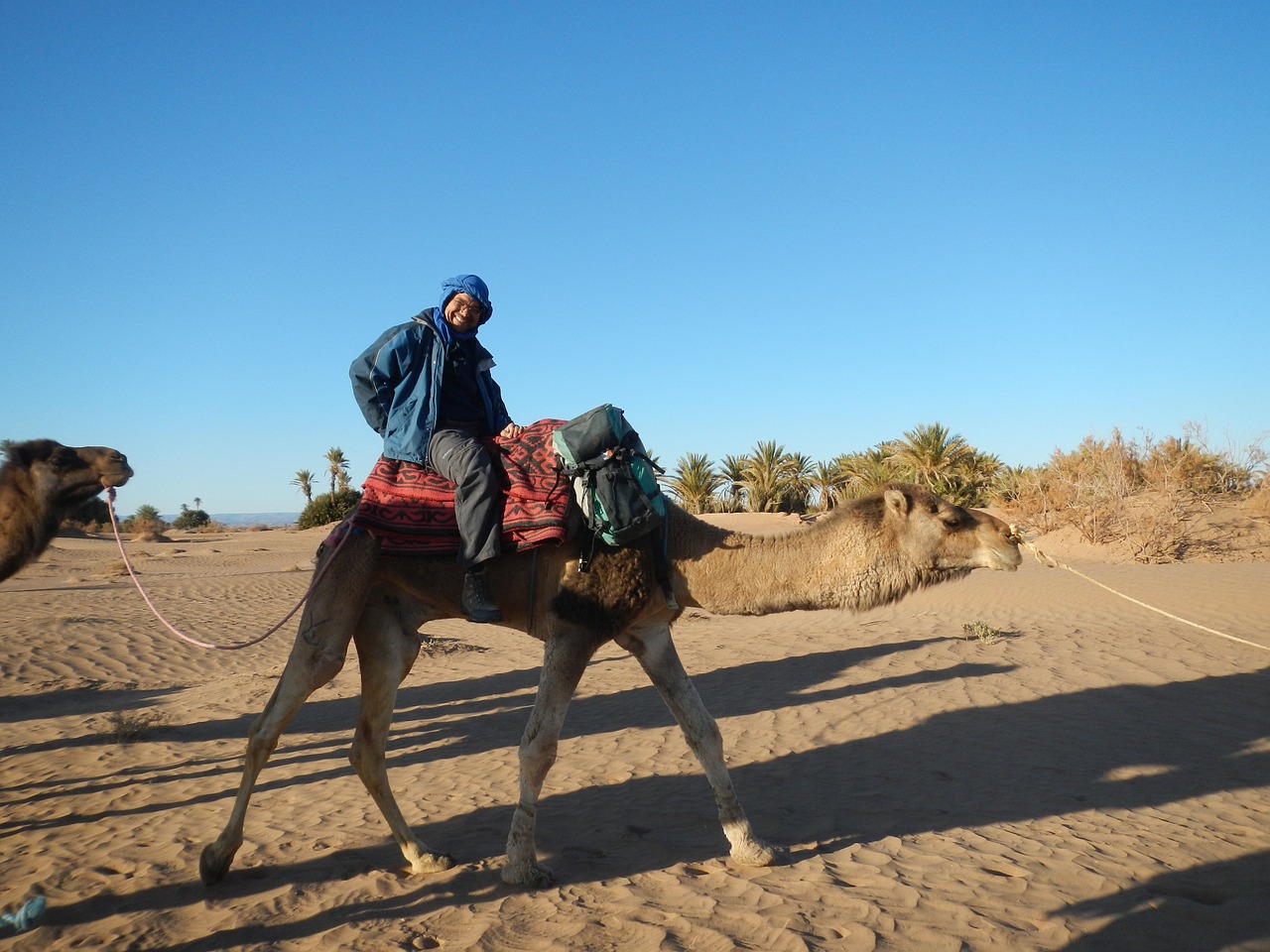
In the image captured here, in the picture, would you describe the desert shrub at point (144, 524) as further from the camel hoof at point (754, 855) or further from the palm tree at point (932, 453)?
the camel hoof at point (754, 855)

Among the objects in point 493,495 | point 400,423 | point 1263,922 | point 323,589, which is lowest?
point 1263,922

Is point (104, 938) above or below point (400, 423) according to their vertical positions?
below

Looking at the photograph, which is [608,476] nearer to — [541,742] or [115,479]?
[541,742]

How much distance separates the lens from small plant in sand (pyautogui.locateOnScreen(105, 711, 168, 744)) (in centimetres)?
889

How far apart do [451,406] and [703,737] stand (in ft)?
8.00

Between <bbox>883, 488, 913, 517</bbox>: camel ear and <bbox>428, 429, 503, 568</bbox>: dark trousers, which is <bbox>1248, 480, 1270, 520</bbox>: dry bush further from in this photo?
<bbox>428, 429, 503, 568</bbox>: dark trousers

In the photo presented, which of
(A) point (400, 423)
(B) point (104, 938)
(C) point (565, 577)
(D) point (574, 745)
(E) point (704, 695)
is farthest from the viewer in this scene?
(E) point (704, 695)

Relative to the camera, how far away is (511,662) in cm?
1359

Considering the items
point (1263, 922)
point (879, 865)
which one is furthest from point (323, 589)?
point (1263, 922)

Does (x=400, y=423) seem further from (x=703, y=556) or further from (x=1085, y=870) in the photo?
(x=1085, y=870)

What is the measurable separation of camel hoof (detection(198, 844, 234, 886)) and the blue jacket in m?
2.34

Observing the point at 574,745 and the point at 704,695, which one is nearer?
the point at 574,745

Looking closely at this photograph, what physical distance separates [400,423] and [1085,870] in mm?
4580

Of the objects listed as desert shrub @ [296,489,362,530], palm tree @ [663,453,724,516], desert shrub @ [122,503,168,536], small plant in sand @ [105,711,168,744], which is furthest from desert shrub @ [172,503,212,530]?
small plant in sand @ [105,711,168,744]
